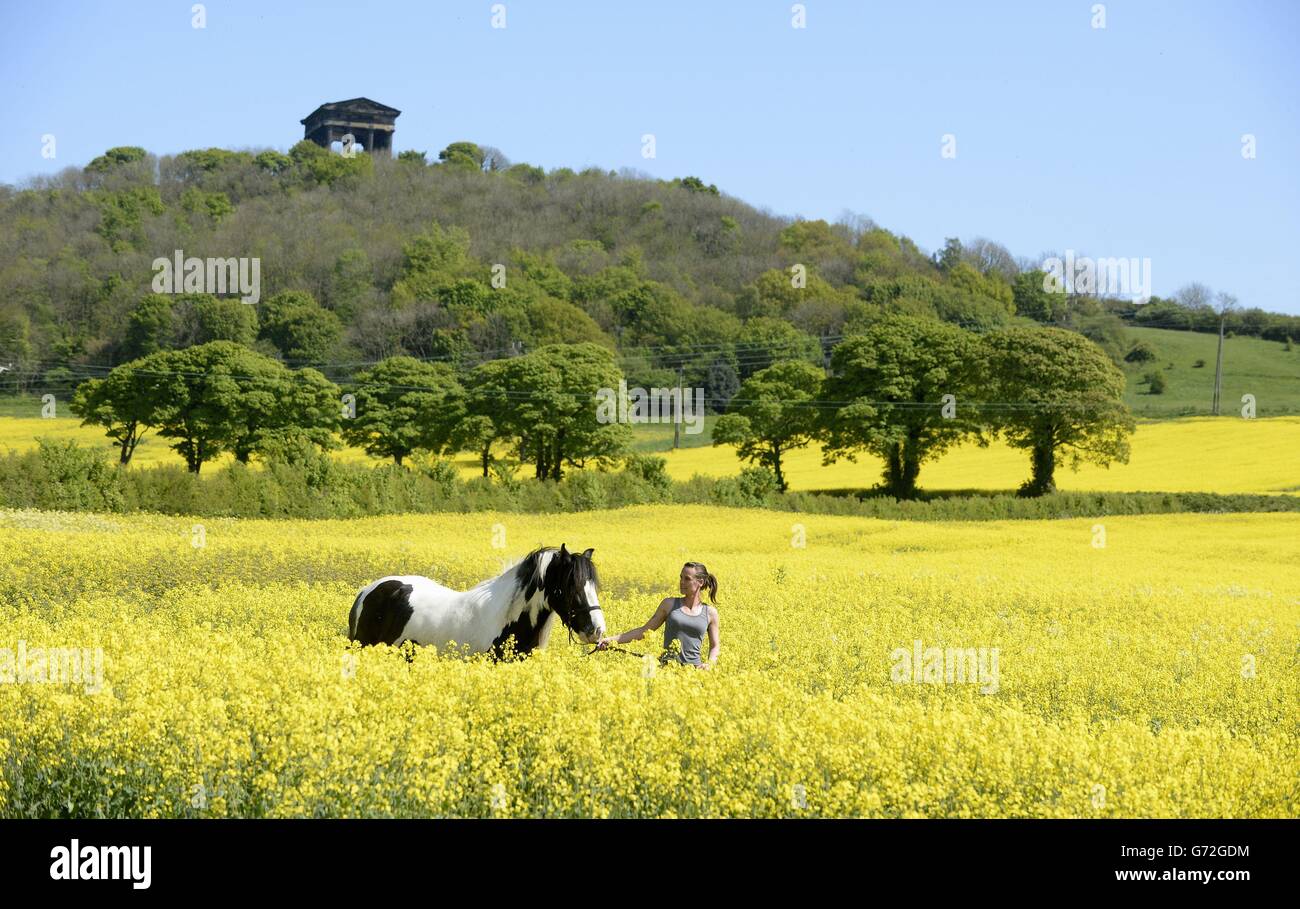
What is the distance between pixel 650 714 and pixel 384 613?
386cm

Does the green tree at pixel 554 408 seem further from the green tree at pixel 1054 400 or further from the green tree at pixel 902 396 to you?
the green tree at pixel 1054 400

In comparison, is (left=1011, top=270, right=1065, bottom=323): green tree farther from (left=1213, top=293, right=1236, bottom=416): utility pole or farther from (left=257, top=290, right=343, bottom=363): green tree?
(left=257, top=290, right=343, bottom=363): green tree

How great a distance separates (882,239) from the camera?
586 ft

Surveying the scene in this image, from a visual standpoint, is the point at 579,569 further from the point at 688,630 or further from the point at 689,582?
the point at 688,630

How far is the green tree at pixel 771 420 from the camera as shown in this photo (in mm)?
82375

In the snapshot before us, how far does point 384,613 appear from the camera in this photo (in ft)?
39.5

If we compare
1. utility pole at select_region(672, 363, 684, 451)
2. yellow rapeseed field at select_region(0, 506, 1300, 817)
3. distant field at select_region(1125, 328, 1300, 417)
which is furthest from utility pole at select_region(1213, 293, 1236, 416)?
yellow rapeseed field at select_region(0, 506, 1300, 817)

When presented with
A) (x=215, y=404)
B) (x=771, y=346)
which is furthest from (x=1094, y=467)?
(x=215, y=404)

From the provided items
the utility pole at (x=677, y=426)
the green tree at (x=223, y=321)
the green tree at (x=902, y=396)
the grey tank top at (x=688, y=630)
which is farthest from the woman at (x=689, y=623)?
the green tree at (x=223, y=321)

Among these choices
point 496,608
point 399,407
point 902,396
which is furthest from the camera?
point 399,407

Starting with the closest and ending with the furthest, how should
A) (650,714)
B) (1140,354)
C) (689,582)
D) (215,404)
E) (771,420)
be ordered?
(650,714) → (689,582) → (215,404) → (771,420) → (1140,354)

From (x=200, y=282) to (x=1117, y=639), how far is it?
402 ft

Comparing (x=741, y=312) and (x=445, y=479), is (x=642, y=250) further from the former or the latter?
(x=445, y=479)
